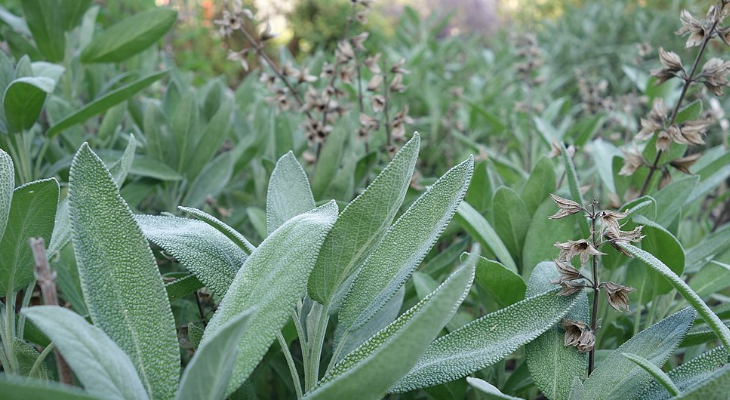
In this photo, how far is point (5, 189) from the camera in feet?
2.64

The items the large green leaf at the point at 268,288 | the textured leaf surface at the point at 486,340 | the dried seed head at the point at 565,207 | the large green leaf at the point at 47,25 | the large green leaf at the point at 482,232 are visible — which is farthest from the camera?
the large green leaf at the point at 47,25

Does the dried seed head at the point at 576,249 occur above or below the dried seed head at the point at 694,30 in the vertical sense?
below

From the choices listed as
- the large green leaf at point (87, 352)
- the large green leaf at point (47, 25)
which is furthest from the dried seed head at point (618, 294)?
the large green leaf at point (47, 25)

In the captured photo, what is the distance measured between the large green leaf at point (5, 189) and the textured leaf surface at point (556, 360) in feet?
2.37

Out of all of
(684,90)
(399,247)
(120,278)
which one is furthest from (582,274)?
(120,278)

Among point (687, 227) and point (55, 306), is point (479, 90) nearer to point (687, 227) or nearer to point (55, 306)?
point (687, 227)

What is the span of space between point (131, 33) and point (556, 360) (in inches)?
52.6

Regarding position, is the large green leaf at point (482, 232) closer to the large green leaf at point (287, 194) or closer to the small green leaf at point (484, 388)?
the large green leaf at point (287, 194)

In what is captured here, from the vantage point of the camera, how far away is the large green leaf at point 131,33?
1.64 meters

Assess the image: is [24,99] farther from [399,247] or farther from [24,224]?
[399,247]

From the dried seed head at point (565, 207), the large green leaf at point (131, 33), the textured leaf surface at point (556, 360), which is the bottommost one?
the textured leaf surface at point (556, 360)

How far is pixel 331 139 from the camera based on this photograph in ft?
5.15

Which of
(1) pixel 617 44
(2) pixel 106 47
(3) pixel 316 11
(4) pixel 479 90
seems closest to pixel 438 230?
(2) pixel 106 47

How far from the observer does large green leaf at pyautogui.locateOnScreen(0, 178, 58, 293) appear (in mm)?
859
